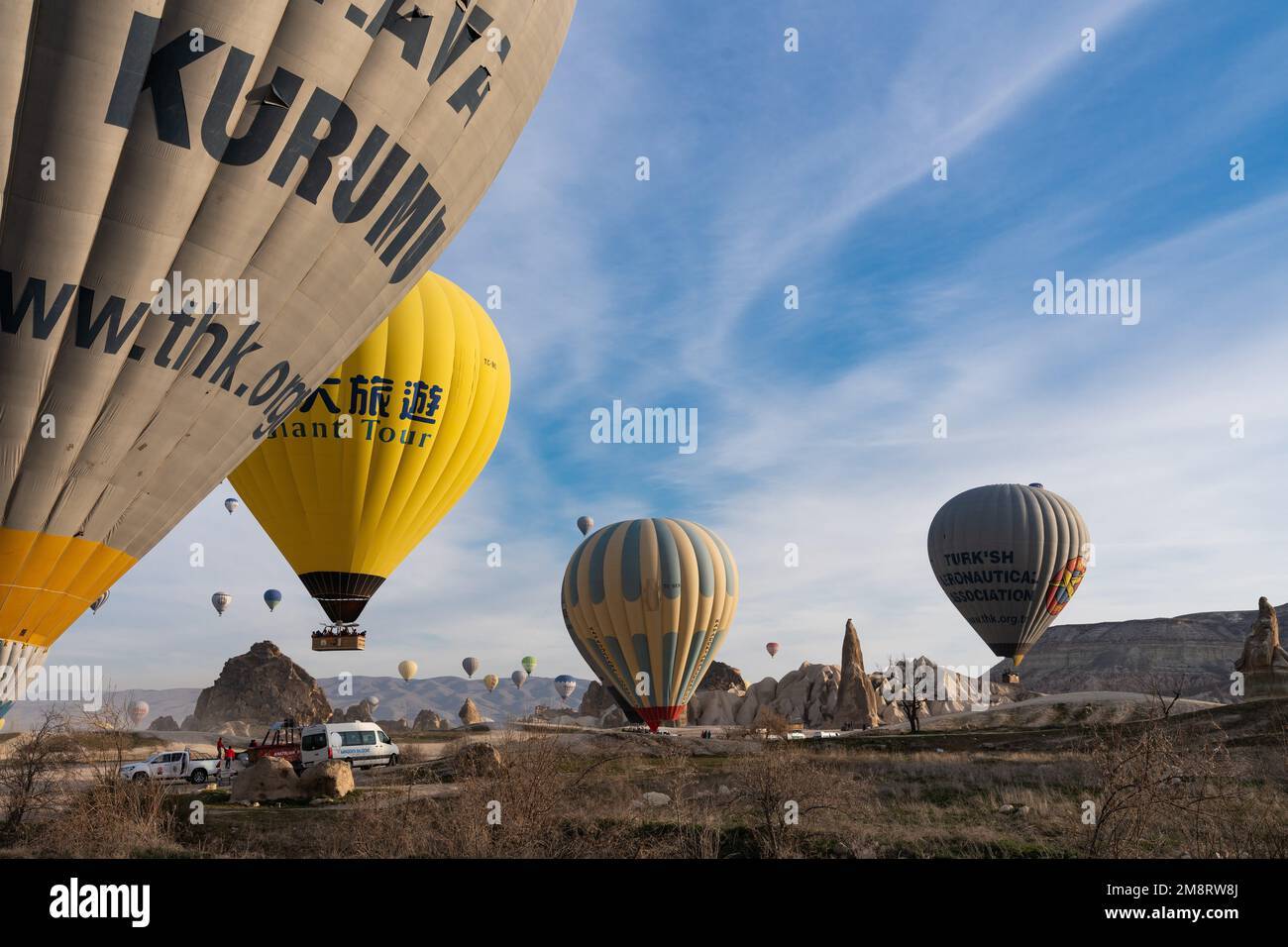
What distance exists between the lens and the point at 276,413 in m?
16.2

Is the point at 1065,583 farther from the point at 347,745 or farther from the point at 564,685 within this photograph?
the point at 564,685

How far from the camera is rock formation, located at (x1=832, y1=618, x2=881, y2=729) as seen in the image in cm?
7406

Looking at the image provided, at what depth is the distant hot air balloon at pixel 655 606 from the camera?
49.1 meters

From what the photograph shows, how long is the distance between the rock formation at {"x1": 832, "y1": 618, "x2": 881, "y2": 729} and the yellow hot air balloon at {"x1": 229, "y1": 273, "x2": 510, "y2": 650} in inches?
2043

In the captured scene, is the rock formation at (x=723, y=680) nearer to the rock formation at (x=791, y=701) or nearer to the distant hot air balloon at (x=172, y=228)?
the rock formation at (x=791, y=701)

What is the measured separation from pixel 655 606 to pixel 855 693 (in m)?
31.9

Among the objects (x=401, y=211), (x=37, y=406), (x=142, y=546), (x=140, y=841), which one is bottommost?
(x=140, y=841)

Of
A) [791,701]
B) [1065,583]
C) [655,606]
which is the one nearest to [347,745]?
[655,606]

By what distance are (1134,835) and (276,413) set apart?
14398mm

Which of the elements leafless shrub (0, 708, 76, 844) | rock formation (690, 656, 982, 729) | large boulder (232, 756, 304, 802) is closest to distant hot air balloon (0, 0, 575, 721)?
leafless shrub (0, 708, 76, 844)

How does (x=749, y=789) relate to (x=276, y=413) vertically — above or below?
below
